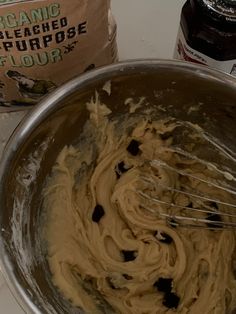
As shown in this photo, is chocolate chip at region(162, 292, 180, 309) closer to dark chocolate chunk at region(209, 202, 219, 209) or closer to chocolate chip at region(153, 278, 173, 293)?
chocolate chip at region(153, 278, 173, 293)

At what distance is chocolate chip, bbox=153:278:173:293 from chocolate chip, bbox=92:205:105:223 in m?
0.14

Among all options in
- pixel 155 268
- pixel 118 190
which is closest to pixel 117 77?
pixel 118 190

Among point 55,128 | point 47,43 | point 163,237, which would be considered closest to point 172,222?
point 163,237

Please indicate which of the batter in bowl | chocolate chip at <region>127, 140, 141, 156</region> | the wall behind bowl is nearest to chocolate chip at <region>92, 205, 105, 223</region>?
the batter in bowl

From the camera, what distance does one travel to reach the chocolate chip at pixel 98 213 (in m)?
0.81

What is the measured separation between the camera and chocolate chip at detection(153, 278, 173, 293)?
788 millimetres

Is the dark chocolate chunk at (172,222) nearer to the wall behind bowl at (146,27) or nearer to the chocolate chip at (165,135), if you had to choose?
the chocolate chip at (165,135)

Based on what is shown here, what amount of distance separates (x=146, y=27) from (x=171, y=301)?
1.77 feet

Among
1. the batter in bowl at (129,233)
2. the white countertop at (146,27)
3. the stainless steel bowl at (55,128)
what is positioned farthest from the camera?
the white countertop at (146,27)

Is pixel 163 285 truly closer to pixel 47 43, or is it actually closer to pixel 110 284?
pixel 110 284

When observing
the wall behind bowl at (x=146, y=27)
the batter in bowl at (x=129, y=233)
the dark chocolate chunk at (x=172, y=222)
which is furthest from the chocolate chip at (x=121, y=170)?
the wall behind bowl at (x=146, y=27)

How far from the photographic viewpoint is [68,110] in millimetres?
752

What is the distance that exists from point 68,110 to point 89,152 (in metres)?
0.11

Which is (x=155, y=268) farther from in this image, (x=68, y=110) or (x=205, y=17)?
(x=205, y=17)
